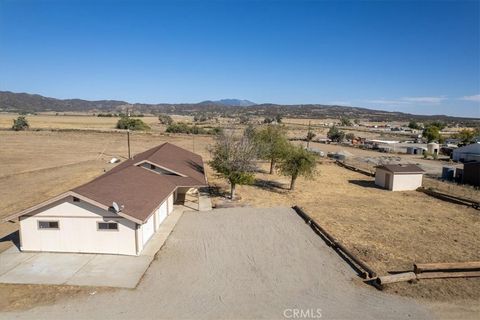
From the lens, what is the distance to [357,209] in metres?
25.4

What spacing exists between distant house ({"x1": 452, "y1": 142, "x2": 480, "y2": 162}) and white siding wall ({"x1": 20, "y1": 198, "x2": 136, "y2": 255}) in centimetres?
4976

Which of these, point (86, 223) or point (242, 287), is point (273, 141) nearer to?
point (86, 223)

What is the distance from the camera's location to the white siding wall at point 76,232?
15.8 meters

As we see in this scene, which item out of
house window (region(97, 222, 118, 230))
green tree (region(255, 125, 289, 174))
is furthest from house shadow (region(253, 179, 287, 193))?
house window (region(97, 222, 118, 230))

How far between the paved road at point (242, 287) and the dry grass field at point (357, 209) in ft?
5.14

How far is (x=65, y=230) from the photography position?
15.9 meters

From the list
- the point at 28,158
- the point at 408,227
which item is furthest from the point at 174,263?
the point at 28,158

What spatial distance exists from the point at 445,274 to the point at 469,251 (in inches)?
163

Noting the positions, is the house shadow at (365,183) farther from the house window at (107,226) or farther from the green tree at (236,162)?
the house window at (107,226)

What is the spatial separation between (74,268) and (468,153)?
178 feet

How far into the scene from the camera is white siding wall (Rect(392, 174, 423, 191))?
32281mm

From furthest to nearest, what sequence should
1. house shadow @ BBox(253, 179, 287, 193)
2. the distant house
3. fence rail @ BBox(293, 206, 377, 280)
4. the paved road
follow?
the distant house → house shadow @ BBox(253, 179, 287, 193) → fence rail @ BBox(293, 206, 377, 280) → the paved road

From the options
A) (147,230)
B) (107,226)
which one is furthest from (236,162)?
(107,226)

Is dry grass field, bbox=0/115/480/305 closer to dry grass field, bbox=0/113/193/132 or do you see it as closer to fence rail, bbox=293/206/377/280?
fence rail, bbox=293/206/377/280
